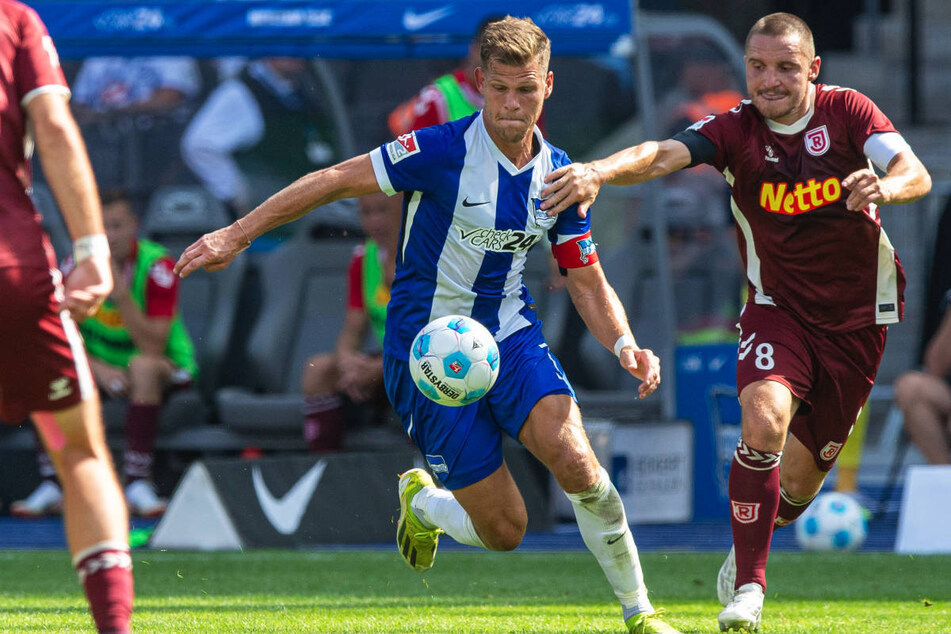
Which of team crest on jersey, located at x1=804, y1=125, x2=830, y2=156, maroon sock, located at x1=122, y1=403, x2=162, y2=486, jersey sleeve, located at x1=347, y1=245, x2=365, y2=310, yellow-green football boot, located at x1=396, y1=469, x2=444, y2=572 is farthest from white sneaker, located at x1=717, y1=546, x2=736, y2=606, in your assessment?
maroon sock, located at x1=122, y1=403, x2=162, y2=486

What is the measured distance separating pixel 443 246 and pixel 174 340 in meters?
5.10

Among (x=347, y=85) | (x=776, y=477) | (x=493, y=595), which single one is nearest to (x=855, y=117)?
(x=776, y=477)

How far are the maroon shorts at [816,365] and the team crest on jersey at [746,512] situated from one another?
0.45m

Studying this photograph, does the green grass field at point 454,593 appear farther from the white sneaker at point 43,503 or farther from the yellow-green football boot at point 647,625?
the white sneaker at point 43,503

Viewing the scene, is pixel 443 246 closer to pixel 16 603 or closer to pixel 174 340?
pixel 16 603

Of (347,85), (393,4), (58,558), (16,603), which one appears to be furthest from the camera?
(347,85)

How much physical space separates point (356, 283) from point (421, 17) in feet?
6.02

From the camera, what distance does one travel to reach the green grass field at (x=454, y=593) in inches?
212

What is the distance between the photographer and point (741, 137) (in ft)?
18.5

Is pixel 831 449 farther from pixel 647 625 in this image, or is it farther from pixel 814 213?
pixel 647 625

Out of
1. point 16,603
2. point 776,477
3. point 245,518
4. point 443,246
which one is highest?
point 443,246

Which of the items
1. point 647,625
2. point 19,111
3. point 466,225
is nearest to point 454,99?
point 466,225

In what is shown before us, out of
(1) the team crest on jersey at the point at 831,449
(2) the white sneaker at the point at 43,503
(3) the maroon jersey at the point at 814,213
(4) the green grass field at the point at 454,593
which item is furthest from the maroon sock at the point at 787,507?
(2) the white sneaker at the point at 43,503

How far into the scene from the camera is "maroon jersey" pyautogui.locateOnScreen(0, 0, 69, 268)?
11.8ft
